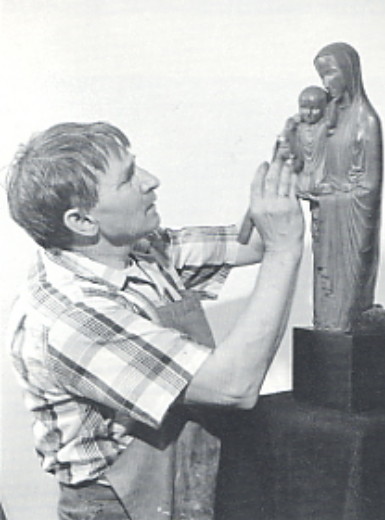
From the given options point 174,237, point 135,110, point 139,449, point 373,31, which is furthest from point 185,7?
point 139,449

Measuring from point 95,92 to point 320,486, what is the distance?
1106 millimetres

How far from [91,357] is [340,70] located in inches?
36.1

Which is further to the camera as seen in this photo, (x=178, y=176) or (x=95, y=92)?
(x=178, y=176)

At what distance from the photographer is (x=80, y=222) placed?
1404mm

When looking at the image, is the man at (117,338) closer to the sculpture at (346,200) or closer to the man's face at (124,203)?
the man's face at (124,203)

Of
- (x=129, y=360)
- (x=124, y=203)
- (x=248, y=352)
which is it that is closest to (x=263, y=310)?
(x=248, y=352)

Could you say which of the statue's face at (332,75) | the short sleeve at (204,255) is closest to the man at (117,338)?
the short sleeve at (204,255)

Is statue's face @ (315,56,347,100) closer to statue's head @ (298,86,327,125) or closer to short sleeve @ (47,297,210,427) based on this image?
statue's head @ (298,86,327,125)

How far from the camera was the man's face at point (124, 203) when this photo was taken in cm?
141

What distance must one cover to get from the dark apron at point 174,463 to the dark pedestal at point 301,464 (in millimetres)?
265

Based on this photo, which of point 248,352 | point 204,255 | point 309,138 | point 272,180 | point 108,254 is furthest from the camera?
point 309,138

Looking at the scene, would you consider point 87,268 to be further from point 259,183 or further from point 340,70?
point 340,70

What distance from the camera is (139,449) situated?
141 centimetres

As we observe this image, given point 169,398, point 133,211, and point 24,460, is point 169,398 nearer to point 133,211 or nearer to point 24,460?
point 133,211
